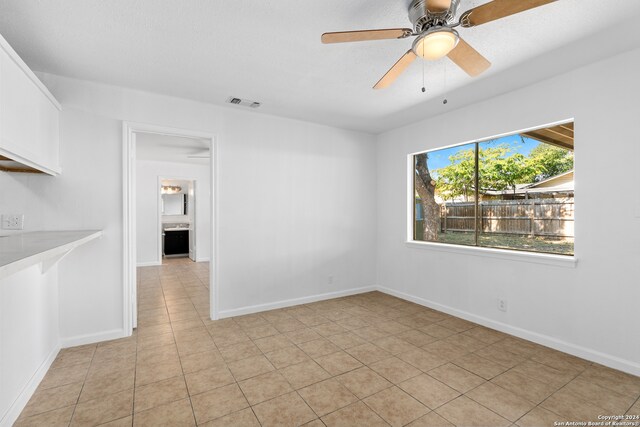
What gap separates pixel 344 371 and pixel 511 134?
294 cm

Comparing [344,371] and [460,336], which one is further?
[460,336]

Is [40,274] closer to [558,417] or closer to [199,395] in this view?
[199,395]

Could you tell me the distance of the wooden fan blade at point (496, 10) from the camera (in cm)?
146

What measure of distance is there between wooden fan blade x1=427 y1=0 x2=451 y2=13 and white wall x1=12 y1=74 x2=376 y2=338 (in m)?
2.64

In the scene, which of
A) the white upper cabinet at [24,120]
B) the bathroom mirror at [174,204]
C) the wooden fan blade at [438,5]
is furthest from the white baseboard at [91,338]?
the bathroom mirror at [174,204]

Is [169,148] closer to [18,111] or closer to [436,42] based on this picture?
[18,111]

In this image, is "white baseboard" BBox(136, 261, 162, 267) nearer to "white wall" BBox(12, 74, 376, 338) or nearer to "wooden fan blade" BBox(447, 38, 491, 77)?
"white wall" BBox(12, 74, 376, 338)

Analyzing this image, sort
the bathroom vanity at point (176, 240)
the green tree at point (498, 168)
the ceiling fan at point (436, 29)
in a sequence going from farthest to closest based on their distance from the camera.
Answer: the bathroom vanity at point (176, 240) < the green tree at point (498, 168) < the ceiling fan at point (436, 29)

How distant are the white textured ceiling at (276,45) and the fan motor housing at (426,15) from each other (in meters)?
0.16

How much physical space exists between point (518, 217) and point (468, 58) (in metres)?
2.17

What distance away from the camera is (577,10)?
1901 mm

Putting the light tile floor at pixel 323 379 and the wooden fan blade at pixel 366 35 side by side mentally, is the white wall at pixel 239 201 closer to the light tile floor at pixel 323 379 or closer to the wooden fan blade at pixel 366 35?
the light tile floor at pixel 323 379

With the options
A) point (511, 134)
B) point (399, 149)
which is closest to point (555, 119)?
point (511, 134)

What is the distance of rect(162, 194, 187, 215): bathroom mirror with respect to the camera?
8.81 meters
